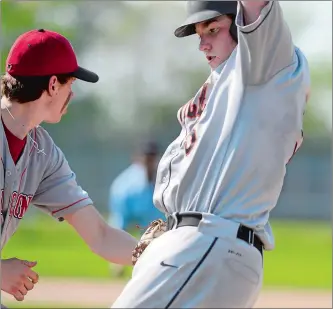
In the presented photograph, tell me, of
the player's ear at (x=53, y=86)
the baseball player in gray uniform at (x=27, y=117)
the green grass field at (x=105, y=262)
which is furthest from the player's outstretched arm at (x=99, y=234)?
the green grass field at (x=105, y=262)

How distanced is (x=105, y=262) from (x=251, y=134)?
14835 millimetres

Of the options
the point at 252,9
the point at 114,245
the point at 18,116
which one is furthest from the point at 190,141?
the point at 114,245

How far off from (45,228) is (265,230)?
27027mm

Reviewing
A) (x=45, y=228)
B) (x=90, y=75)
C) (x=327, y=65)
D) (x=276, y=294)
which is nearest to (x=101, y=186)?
(x=45, y=228)

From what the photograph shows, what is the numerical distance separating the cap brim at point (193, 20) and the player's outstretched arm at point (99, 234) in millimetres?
1119

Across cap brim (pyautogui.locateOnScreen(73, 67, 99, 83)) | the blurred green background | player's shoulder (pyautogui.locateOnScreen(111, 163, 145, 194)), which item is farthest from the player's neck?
the blurred green background

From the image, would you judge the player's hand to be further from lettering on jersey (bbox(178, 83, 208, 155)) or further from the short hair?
lettering on jersey (bbox(178, 83, 208, 155))

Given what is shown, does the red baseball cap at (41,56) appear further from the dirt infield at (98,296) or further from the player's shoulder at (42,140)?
the dirt infield at (98,296)

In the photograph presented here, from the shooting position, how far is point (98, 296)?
37.5 feet

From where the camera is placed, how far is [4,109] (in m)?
4.27

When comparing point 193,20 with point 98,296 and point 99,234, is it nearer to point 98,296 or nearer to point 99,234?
point 99,234

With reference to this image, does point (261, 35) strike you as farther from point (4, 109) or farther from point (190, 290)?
point (4, 109)

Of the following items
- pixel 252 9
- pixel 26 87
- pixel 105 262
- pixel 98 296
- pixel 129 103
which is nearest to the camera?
pixel 252 9

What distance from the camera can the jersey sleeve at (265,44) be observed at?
3.46m
